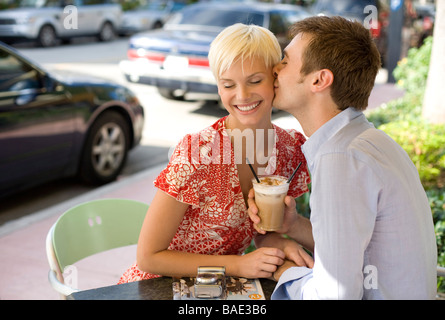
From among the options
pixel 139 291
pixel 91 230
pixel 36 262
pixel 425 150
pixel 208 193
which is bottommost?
pixel 36 262

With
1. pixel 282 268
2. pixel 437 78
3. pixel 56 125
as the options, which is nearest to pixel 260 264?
pixel 282 268

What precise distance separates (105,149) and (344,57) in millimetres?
4560

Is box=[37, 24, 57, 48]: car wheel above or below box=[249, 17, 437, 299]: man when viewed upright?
below

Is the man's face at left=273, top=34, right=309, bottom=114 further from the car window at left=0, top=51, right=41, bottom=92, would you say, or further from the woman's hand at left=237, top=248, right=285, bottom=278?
the car window at left=0, top=51, right=41, bottom=92

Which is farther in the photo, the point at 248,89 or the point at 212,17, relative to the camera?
the point at 212,17

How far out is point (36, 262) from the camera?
14.4 feet

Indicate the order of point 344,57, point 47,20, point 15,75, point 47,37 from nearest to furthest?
point 344,57 < point 15,75 < point 47,20 < point 47,37

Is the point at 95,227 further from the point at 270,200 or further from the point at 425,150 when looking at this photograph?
the point at 425,150

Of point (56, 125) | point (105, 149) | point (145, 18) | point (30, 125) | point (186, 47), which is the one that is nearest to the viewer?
point (30, 125)

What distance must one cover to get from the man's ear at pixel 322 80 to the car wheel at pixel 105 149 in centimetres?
431

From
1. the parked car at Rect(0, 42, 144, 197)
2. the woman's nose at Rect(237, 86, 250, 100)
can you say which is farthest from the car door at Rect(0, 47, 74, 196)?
the woman's nose at Rect(237, 86, 250, 100)

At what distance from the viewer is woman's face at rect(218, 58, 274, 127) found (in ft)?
7.15
